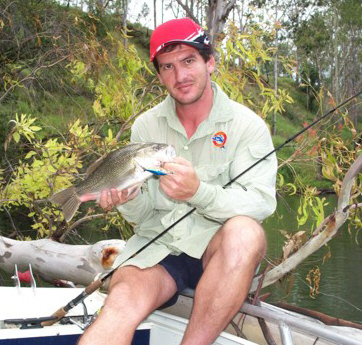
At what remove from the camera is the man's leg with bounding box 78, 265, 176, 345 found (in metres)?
2.57

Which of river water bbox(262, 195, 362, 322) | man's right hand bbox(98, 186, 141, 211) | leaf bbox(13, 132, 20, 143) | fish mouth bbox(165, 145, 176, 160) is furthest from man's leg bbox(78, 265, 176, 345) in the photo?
river water bbox(262, 195, 362, 322)

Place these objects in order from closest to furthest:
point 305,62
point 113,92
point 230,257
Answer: point 230,257
point 113,92
point 305,62

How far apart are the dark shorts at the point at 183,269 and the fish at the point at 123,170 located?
387 mm

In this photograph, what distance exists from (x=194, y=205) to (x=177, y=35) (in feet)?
2.88

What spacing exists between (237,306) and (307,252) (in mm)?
1636

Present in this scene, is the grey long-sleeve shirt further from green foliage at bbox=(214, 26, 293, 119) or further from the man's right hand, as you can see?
green foliage at bbox=(214, 26, 293, 119)

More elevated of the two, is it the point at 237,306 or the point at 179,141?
the point at 179,141

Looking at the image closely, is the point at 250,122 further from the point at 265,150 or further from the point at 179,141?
the point at 179,141

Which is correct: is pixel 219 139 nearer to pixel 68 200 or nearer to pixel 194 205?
→ pixel 194 205

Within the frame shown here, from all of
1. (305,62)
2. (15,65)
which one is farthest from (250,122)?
(305,62)

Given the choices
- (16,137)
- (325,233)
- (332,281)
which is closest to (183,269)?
(325,233)

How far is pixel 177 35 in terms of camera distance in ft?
10.3

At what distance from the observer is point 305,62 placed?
3988cm

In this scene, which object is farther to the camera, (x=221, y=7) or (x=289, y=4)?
(x=289, y=4)
